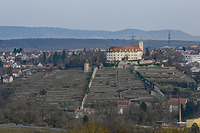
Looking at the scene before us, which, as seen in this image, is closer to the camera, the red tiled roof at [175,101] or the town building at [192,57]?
the red tiled roof at [175,101]

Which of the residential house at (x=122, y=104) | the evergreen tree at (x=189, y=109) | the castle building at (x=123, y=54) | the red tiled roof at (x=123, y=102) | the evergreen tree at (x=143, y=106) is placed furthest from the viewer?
the castle building at (x=123, y=54)

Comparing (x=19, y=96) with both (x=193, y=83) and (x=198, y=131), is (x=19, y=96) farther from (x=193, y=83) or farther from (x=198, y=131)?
(x=198, y=131)

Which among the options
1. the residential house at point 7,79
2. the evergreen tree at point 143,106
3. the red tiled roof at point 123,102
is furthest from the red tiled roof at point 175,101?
the residential house at point 7,79

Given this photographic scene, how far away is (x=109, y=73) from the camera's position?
7075 centimetres

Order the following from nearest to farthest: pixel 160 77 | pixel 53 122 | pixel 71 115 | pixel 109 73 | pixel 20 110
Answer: pixel 53 122 < pixel 20 110 < pixel 71 115 < pixel 160 77 < pixel 109 73

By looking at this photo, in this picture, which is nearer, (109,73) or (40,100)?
(40,100)

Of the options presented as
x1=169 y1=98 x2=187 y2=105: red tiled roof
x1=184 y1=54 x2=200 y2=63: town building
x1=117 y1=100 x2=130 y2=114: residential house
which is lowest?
x1=117 y1=100 x2=130 y2=114: residential house

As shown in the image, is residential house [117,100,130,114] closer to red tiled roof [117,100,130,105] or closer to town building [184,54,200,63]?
red tiled roof [117,100,130,105]

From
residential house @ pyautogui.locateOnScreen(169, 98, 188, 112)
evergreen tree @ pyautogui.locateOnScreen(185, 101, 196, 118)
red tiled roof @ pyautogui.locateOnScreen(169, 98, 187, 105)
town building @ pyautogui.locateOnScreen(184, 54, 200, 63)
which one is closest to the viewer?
evergreen tree @ pyautogui.locateOnScreen(185, 101, 196, 118)

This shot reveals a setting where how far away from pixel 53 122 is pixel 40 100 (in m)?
16.0

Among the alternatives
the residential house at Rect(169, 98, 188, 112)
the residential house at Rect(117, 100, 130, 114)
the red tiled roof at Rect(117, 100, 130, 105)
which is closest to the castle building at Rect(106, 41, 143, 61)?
the red tiled roof at Rect(117, 100, 130, 105)

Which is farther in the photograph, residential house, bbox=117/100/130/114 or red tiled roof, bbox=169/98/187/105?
red tiled roof, bbox=169/98/187/105

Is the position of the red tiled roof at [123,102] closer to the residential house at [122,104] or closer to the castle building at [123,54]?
the residential house at [122,104]

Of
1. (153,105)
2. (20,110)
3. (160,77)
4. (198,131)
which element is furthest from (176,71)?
(198,131)
